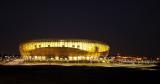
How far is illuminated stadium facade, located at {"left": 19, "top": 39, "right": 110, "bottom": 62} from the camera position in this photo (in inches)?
4742

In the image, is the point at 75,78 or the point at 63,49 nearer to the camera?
the point at 75,78

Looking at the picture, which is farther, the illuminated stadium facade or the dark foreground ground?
the illuminated stadium facade

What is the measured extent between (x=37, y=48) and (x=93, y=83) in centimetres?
10006

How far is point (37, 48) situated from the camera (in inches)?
4902

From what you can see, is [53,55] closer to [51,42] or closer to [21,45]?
[51,42]

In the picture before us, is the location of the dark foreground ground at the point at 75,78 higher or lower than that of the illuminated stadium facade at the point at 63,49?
lower

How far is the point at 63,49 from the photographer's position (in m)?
120

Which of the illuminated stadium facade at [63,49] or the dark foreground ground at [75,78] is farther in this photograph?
the illuminated stadium facade at [63,49]

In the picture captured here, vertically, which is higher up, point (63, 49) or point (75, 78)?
point (63, 49)

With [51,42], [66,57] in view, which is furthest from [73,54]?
[51,42]

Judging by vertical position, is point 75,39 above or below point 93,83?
above

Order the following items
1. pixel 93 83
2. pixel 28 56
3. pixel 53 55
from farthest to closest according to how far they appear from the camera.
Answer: pixel 28 56, pixel 53 55, pixel 93 83

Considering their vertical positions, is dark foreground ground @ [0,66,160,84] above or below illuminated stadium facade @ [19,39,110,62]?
below

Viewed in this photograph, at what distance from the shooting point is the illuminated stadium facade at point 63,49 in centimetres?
12044
